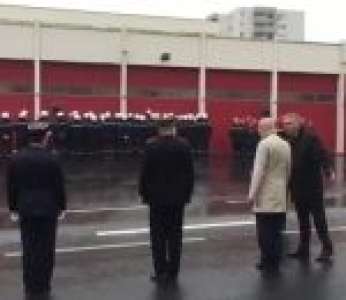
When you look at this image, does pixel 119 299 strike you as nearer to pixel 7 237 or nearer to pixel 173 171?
pixel 173 171

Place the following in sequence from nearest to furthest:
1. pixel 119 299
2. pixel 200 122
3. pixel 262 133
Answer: pixel 119 299
pixel 262 133
pixel 200 122

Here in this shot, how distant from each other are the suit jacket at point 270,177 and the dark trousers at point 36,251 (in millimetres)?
2467

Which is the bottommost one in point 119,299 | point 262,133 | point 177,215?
point 119,299

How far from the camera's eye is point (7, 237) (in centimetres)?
1276

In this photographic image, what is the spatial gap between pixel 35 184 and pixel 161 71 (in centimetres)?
2759

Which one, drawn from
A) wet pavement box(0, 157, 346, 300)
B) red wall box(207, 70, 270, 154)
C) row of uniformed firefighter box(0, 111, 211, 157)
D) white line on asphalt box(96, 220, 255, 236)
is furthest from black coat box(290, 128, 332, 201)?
red wall box(207, 70, 270, 154)

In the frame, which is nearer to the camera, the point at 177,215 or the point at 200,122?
the point at 177,215

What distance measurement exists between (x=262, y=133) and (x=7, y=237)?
4.00 meters

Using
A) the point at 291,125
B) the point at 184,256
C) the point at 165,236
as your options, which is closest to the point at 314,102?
the point at 291,125

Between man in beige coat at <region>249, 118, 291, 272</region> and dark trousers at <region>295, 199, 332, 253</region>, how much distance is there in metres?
0.75

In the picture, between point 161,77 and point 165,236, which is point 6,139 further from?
point 165,236

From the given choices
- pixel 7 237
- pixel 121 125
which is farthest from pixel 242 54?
pixel 7 237

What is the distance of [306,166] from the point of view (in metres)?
11.2

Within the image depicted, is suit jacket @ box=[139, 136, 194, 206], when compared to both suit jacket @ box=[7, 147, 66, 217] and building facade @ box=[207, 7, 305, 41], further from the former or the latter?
building facade @ box=[207, 7, 305, 41]
